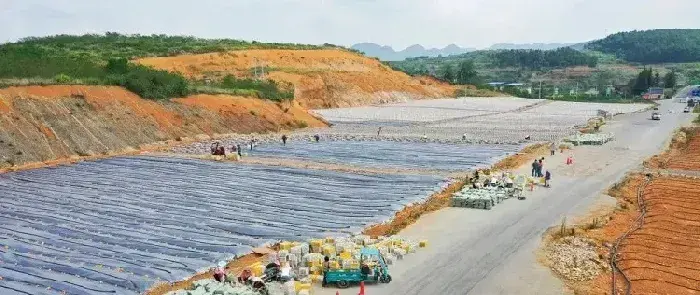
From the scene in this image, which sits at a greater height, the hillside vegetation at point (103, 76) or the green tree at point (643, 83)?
the hillside vegetation at point (103, 76)

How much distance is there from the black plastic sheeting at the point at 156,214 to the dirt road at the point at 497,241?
295 centimetres

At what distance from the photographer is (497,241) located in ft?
57.6

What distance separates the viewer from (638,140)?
4066cm

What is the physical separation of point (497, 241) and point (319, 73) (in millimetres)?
57369

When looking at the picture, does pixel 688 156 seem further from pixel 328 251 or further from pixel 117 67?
pixel 117 67

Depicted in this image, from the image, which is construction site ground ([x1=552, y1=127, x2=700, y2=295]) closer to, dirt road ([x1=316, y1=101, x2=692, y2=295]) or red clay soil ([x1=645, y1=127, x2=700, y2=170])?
red clay soil ([x1=645, y1=127, x2=700, y2=170])

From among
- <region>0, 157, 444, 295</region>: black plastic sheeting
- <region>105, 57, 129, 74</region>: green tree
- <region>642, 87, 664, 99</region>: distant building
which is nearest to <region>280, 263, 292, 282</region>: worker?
<region>0, 157, 444, 295</region>: black plastic sheeting

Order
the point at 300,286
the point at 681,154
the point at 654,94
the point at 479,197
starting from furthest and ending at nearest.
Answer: the point at 654,94, the point at 681,154, the point at 479,197, the point at 300,286

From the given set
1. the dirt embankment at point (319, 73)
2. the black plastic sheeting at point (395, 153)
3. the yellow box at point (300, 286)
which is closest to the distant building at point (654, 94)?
the dirt embankment at point (319, 73)

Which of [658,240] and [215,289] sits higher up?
[215,289]

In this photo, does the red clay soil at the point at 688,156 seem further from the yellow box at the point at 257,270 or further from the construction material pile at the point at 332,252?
the yellow box at the point at 257,270

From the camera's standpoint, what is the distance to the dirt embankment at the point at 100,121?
32.1 meters

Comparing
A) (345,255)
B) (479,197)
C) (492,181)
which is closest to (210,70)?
(492,181)

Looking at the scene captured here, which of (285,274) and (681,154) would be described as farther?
(681,154)
